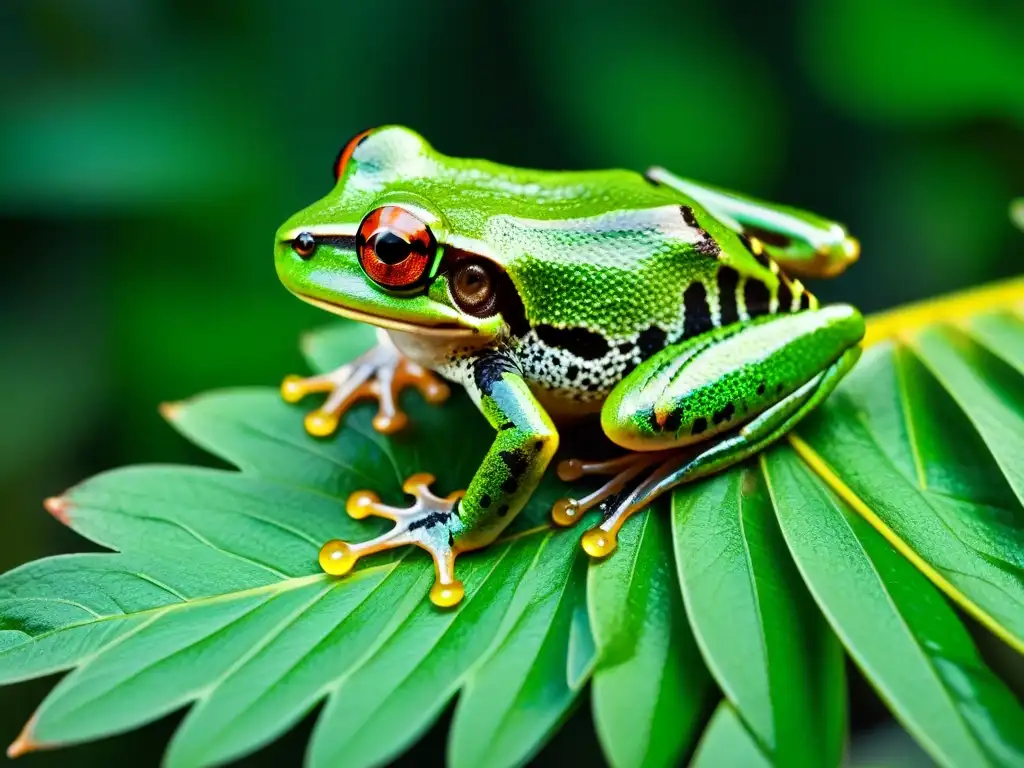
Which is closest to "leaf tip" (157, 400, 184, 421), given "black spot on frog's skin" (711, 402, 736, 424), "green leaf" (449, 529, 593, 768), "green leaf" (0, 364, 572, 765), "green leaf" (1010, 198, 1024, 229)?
"green leaf" (0, 364, 572, 765)

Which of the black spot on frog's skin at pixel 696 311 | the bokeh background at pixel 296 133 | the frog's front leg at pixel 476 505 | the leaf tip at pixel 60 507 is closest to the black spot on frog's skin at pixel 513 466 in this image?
the frog's front leg at pixel 476 505

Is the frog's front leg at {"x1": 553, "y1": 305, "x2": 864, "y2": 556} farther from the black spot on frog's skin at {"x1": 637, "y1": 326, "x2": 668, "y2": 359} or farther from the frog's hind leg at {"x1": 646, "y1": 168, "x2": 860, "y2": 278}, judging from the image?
the frog's hind leg at {"x1": 646, "y1": 168, "x2": 860, "y2": 278}

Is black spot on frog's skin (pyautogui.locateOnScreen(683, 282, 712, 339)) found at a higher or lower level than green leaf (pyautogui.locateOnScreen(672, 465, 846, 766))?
higher

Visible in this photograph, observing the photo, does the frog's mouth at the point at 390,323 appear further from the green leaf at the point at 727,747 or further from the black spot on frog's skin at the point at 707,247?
the green leaf at the point at 727,747

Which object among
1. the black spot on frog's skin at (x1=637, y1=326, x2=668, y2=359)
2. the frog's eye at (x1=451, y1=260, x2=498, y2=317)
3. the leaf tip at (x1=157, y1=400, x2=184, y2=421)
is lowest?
the leaf tip at (x1=157, y1=400, x2=184, y2=421)

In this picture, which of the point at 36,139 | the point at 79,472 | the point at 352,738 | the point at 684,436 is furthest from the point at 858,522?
the point at 36,139

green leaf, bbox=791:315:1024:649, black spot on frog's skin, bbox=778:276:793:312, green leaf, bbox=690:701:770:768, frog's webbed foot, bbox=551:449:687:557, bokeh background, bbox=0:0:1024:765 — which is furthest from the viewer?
bokeh background, bbox=0:0:1024:765

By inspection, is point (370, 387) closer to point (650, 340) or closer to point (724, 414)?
point (650, 340)

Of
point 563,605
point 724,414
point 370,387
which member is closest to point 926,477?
point 724,414
